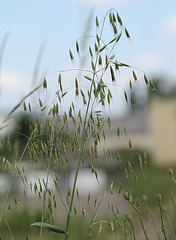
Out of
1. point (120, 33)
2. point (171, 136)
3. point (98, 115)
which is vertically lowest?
point (171, 136)

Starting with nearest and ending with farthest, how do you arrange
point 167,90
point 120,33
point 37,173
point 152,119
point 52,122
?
point 120,33, point 52,122, point 37,173, point 152,119, point 167,90

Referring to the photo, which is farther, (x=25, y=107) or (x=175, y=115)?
(x=175, y=115)

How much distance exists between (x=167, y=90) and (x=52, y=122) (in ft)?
161

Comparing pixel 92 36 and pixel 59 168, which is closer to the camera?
pixel 92 36

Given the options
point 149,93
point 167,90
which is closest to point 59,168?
point 149,93

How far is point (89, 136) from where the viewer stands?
163 centimetres

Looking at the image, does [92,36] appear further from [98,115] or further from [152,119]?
[152,119]

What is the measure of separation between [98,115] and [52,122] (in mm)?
280

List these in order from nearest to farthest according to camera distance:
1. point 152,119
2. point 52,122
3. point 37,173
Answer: point 52,122 → point 37,173 → point 152,119

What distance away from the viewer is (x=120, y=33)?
1.57 m

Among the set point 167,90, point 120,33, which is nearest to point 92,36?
point 120,33

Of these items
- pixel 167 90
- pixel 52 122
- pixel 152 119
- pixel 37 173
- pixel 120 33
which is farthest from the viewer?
pixel 167 90

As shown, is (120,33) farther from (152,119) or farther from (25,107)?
(152,119)

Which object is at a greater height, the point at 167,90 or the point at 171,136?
the point at 167,90
